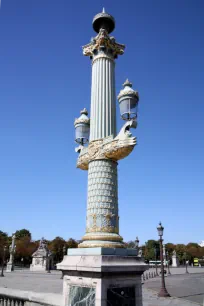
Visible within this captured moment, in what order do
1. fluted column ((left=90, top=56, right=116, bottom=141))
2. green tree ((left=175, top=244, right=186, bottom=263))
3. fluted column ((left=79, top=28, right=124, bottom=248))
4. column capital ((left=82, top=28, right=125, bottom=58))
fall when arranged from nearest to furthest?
fluted column ((left=79, top=28, right=124, bottom=248)) < fluted column ((left=90, top=56, right=116, bottom=141)) < column capital ((left=82, top=28, right=125, bottom=58)) < green tree ((left=175, top=244, right=186, bottom=263))

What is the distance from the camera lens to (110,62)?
938 cm

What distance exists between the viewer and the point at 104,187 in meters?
7.74

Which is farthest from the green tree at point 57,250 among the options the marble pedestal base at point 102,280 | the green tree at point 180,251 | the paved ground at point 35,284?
the marble pedestal base at point 102,280

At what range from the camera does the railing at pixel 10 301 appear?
841 cm

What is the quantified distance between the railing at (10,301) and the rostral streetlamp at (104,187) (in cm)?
228

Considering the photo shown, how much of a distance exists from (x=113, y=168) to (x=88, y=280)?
10.4 ft

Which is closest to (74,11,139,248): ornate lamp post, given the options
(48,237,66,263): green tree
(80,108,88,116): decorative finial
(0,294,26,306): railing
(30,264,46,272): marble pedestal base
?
(80,108,88,116): decorative finial

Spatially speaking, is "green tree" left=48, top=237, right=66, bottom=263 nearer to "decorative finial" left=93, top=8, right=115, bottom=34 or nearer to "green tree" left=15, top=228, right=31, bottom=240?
"green tree" left=15, top=228, right=31, bottom=240

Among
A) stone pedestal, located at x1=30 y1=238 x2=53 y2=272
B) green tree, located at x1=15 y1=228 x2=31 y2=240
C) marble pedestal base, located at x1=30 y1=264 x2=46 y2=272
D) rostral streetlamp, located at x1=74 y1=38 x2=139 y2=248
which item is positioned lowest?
marble pedestal base, located at x1=30 y1=264 x2=46 y2=272

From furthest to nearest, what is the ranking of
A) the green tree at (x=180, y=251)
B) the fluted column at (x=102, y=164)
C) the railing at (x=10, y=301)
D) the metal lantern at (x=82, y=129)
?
the green tree at (x=180, y=251) < the metal lantern at (x=82, y=129) < the railing at (x=10, y=301) < the fluted column at (x=102, y=164)

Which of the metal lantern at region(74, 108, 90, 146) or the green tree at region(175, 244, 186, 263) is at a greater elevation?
the metal lantern at region(74, 108, 90, 146)

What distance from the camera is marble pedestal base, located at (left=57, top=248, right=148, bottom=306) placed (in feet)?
20.3

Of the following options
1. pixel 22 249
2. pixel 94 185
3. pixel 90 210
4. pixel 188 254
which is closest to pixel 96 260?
pixel 90 210

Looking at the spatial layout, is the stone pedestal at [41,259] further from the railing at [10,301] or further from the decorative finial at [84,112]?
the decorative finial at [84,112]
